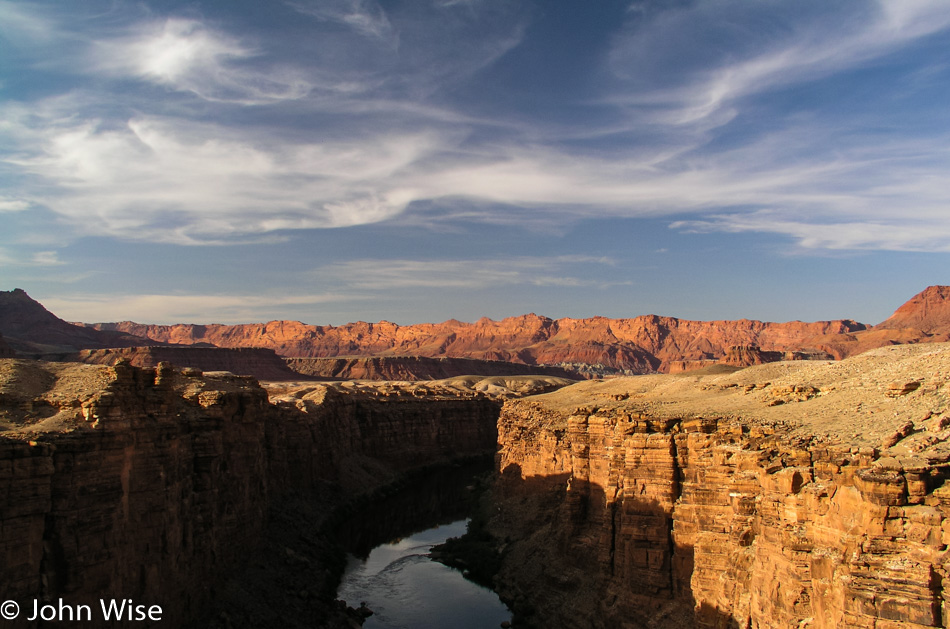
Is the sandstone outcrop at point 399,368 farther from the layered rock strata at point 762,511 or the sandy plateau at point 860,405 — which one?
the sandy plateau at point 860,405

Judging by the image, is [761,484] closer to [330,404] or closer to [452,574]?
[452,574]

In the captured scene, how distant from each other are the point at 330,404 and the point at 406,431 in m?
12.7

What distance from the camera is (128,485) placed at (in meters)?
15.9

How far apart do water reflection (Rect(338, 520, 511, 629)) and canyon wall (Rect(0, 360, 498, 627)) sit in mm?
5093

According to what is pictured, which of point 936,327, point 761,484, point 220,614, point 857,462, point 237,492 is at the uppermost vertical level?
point 936,327

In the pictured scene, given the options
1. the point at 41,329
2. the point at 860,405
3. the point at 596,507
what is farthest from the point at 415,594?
the point at 41,329

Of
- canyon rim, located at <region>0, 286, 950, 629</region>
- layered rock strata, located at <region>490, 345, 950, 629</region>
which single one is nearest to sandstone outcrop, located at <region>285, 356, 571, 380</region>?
canyon rim, located at <region>0, 286, 950, 629</region>

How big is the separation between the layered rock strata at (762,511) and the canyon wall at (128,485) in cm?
1075

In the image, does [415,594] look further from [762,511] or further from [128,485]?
[762,511]

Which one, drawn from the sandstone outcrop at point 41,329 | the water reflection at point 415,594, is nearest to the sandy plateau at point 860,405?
the water reflection at point 415,594

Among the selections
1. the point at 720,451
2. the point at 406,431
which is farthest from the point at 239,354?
the point at 720,451

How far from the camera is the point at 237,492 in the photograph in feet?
79.4

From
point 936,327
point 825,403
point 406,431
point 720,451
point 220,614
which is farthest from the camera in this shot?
point 936,327

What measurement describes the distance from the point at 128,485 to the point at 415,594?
56.6ft
